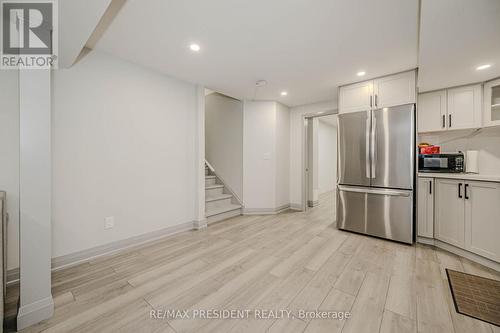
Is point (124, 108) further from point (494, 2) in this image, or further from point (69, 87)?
point (494, 2)

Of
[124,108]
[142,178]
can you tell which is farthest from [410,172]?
[124,108]

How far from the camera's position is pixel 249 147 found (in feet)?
13.9

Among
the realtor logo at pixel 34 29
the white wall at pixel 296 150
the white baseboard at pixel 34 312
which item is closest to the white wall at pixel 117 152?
the realtor logo at pixel 34 29

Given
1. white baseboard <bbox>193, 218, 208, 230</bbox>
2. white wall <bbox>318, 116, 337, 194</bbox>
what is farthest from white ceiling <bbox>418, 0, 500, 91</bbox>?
white wall <bbox>318, 116, 337, 194</bbox>

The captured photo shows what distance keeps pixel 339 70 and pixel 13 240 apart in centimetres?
409

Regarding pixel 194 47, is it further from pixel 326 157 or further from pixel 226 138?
pixel 326 157

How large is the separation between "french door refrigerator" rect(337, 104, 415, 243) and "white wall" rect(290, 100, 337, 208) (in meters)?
1.34

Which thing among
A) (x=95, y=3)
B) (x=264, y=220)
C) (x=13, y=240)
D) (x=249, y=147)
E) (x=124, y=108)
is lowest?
(x=264, y=220)

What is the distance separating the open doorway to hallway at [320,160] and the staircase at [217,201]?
5.54 feet

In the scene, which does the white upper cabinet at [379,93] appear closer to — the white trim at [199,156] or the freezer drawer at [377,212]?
the freezer drawer at [377,212]

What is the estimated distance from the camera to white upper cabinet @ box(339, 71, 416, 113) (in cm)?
273

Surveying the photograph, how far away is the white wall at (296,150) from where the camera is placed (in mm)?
4574

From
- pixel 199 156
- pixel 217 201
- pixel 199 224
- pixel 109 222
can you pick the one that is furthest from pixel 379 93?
pixel 109 222

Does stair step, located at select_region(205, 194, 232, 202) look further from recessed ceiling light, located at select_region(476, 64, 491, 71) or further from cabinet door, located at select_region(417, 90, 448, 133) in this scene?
recessed ceiling light, located at select_region(476, 64, 491, 71)
